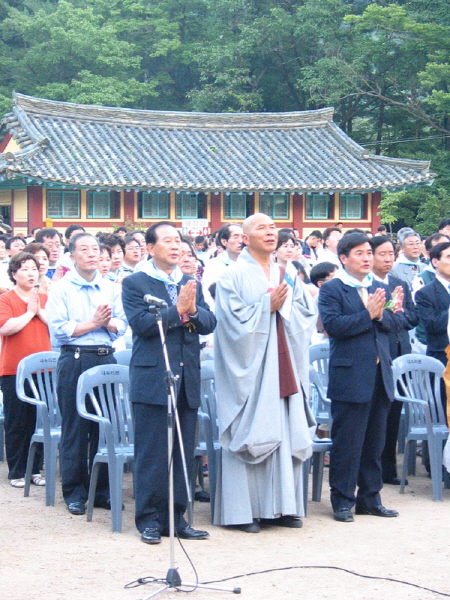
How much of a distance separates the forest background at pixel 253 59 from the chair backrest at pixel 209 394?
22092 mm

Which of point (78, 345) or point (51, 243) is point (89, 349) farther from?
point (51, 243)

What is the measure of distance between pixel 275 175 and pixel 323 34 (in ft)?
37.6

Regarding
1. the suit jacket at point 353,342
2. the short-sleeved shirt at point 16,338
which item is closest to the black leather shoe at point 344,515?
the suit jacket at point 353,342

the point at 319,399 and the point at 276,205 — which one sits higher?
the point at 276,205

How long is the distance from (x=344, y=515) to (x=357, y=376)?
0.95 meters

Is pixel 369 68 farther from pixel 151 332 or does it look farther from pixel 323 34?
pixel 151 332

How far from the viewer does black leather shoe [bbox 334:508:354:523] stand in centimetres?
591

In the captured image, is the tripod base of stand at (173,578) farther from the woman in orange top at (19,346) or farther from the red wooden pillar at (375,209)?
the red wooden pillar at (375,209)

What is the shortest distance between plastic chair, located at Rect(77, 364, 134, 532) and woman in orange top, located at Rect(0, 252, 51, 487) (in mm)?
948

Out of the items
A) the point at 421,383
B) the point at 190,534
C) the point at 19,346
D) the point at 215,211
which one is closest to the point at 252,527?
A: the point at 190,534

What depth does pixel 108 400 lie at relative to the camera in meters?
6.13

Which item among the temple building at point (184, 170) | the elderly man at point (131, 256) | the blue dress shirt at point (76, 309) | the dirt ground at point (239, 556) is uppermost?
the temple building at point (184, 170)

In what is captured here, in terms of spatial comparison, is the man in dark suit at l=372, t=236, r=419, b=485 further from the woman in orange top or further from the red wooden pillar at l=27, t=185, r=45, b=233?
the red wooden pillar at l=27, t=185, r=45, b=233

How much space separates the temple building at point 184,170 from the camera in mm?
23719
